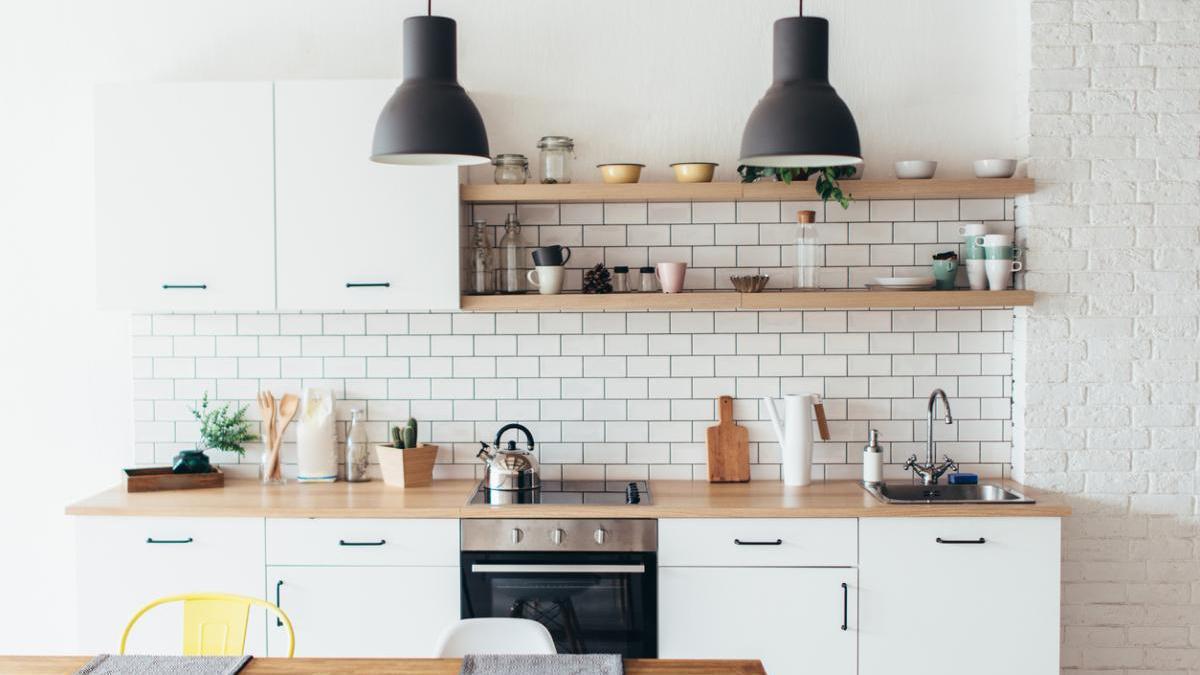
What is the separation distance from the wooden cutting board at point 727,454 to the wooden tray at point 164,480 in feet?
6.09

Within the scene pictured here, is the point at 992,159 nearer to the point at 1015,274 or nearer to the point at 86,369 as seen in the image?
the point at 1015,274

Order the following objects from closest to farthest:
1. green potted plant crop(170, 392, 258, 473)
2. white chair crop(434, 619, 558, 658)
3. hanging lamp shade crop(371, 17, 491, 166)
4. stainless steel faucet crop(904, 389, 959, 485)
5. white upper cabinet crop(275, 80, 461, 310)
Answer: hanging lamp shade crop(371, 17, 491, 166) → white chair crop(434, 619, 558, 658) → white upper cabinet crop(275, 80, 461, 310) → stainless steel faucet crop(904, 389, 959, 485) → green potted plant crop(170, 392, 258, 473)

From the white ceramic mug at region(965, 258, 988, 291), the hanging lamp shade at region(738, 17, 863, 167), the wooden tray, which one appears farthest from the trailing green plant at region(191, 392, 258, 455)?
the white ceramic mug at region(965, 258, 988, 291)

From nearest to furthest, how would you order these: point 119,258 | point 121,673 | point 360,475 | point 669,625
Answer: point 121,673 → point 669,625 → point 119,258 → point 360,475

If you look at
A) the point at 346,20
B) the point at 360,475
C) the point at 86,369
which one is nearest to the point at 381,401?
the point at 360,475

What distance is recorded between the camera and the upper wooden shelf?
391 centimetres

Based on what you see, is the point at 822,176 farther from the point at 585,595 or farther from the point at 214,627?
the point at 214,627

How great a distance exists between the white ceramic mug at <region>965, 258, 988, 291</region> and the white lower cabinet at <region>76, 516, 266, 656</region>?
2.70 metres

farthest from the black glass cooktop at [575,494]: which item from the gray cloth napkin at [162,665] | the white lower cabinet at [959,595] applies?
the gray cloth napkin at [162,665]

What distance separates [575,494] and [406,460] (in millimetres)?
635

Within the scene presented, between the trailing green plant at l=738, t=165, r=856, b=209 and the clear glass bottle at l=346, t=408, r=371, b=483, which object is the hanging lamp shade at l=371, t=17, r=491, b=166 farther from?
the clear glass bottle at l=346, t=408, r=371, b=483

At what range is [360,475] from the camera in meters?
4.19

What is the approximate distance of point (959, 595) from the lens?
3648 mm

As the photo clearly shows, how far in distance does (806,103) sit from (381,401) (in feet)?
7.71
